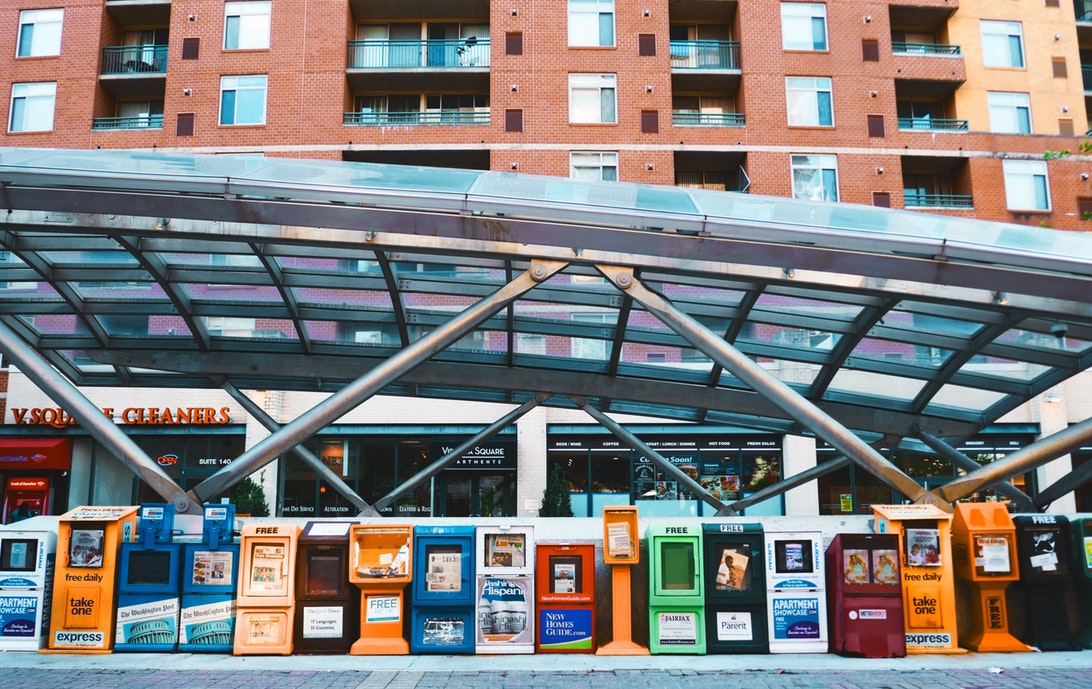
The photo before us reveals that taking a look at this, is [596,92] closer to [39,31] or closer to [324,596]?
[39,31]

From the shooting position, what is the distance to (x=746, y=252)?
8.84m

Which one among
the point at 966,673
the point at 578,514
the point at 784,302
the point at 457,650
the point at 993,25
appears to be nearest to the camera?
the point at 966,673

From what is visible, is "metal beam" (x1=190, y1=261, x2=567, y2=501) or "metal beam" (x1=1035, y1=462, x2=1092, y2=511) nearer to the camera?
"metal beam" (x1=190, y1=261, x2=567, y2=501)

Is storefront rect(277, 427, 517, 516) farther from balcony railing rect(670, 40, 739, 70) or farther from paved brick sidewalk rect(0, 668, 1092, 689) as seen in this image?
paved brick sidewalk rect(0, 668, 1092, 689)

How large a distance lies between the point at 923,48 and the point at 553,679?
28.7m

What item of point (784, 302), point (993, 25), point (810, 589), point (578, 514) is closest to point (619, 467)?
point (578, 514)

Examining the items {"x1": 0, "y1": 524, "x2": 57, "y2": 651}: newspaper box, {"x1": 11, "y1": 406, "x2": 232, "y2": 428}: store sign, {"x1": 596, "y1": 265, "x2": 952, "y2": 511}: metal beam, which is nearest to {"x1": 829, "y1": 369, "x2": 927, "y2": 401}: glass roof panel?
{"x1": 596, "y1": 265, "x2": 952, "y2": 511}: metal beam

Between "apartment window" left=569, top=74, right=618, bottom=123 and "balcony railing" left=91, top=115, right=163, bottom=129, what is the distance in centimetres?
1377

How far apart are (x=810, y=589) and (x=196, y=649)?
242 inches

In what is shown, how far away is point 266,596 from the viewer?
8.77 meters

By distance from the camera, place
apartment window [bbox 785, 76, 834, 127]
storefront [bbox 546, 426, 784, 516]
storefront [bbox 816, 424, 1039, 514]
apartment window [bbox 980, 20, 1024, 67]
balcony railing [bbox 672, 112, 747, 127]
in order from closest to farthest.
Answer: storefront [bbox 546, 426, 784, 516] < storefront [bbox 816, 424, 1039, 514] < apartment window [bbox 785, 76, 834, 127] < balcony railing [bbox 672, 112, 747, 127] < apartment window [bbox 980, 20, 1024, 67]

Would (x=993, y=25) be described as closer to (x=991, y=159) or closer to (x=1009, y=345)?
(x=991, y=159)

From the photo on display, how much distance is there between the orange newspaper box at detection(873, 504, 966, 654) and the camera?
877 centimetres

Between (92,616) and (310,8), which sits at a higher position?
(310,8)
